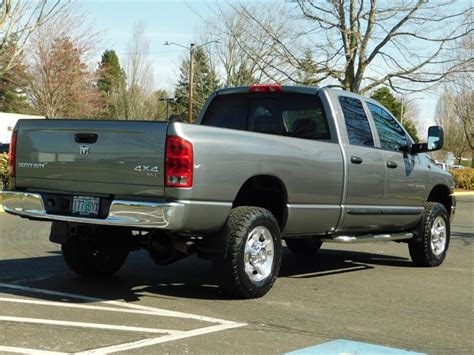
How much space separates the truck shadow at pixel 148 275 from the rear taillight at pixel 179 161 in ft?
3.37

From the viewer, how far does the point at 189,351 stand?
440 cm

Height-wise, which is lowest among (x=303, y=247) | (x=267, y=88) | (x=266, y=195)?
(x=303, y=247)

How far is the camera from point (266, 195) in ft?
21.4

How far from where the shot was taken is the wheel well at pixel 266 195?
6.25 meters

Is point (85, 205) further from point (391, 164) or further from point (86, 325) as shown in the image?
point (391, 164)

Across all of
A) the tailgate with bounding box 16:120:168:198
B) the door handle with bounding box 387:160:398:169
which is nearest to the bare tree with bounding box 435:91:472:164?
the door handle with bounding box 387:160:398:169

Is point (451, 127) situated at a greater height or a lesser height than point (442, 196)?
greater

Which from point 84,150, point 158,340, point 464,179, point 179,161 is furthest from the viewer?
point 464,179

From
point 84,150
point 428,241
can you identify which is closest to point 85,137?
point 84,150

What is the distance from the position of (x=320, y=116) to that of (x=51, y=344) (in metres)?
3.92

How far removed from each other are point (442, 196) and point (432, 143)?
1213mm

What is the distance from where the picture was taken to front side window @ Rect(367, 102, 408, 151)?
7.81 metres

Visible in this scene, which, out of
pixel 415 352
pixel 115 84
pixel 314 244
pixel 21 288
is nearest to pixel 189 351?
pixel 415 352

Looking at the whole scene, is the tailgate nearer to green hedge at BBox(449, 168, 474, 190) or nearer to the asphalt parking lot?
the asphalt parking lot
